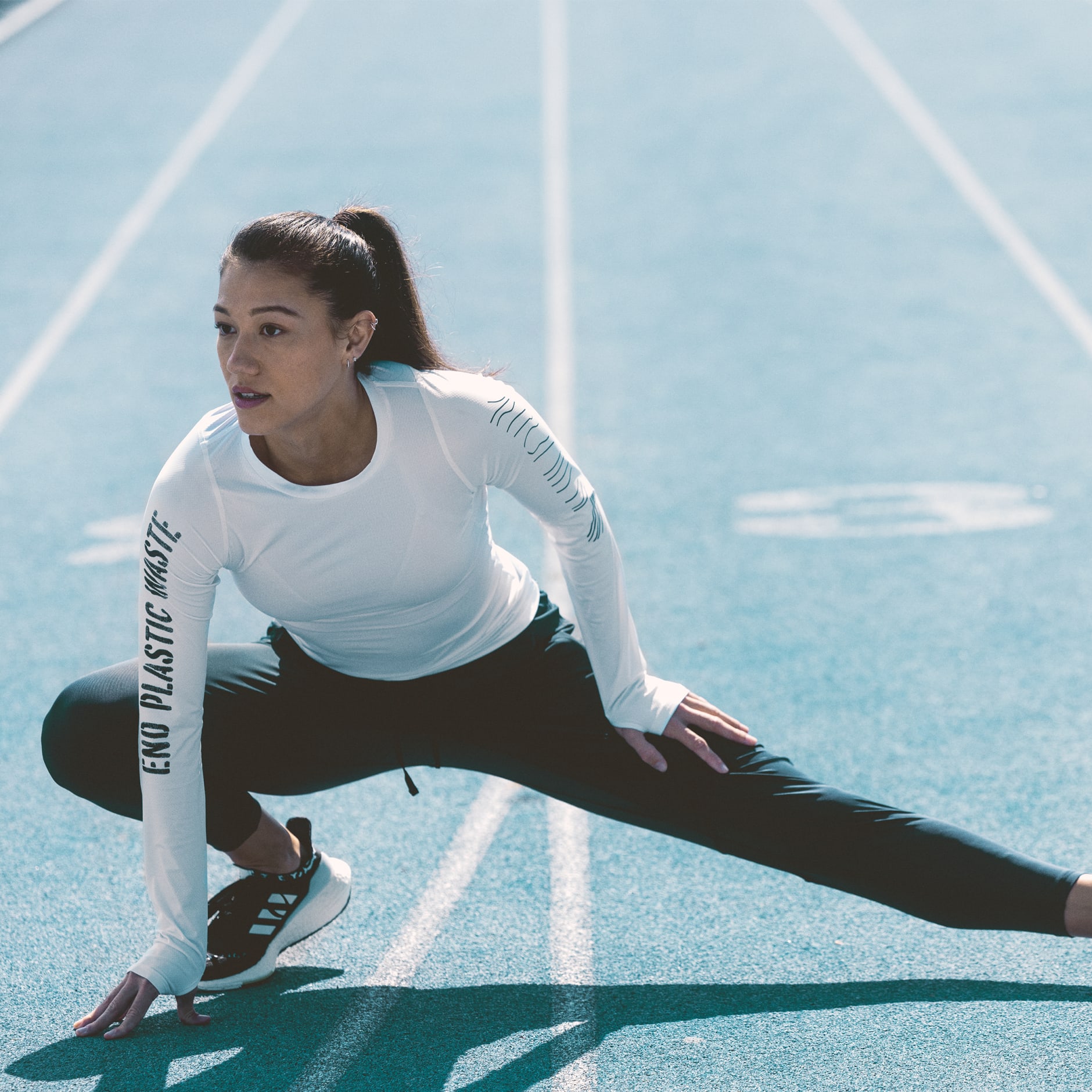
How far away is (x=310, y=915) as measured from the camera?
272cm

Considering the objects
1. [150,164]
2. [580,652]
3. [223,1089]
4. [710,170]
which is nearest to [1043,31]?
[710,170]

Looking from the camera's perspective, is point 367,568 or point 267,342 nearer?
point 267,342

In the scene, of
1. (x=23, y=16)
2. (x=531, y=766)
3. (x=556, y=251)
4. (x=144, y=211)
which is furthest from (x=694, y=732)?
(x=23, y=16)

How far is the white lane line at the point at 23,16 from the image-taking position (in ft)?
38.6

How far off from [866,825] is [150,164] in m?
7.81

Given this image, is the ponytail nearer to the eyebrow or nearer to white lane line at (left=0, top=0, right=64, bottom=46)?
the eyebrow

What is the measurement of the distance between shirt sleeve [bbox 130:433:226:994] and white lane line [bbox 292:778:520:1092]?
29 cm

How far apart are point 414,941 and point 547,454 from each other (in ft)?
3.29

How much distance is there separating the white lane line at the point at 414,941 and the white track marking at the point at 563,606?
0.49ft

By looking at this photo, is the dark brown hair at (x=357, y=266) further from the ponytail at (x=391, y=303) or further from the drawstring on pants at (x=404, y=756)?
the drawstring on pants at (x=404, y=756)

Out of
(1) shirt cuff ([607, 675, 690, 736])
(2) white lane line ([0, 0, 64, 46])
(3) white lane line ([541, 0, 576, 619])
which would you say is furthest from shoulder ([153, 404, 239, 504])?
(2) white lane line ([0, 0, 64, 46])

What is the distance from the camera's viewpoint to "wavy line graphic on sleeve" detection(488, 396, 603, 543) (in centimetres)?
243

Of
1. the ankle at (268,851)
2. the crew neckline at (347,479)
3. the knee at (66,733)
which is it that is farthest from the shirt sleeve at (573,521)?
the knee at (66,733)

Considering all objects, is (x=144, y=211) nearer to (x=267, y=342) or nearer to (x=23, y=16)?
(x=23, y=16)
